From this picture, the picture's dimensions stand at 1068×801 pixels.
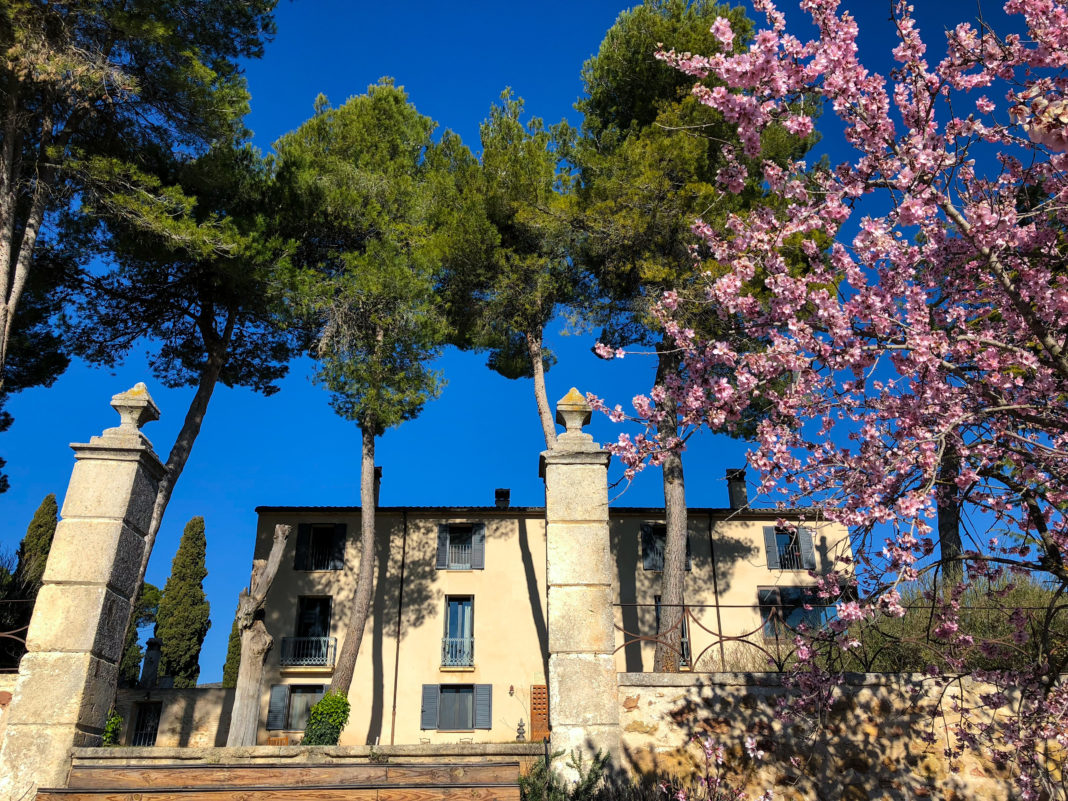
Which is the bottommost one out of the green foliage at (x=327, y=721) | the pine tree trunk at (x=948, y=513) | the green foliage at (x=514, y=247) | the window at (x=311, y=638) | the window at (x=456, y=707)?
the green foliage at (x=327, y=721)

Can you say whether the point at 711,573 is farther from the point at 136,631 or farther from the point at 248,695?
the point at 136,631

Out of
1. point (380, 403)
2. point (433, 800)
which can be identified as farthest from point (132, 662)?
point (433, 800)

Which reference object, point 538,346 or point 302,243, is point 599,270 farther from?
point 302,243

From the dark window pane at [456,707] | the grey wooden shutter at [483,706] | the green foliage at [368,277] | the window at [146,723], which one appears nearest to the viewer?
the green foliage at [368,277]

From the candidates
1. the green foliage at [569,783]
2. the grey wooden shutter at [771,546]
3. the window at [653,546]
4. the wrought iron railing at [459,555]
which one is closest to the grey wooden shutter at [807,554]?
the grey wooden shutter at [771,546]

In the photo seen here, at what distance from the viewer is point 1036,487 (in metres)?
5.14

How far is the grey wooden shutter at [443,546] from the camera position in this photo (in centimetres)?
2277

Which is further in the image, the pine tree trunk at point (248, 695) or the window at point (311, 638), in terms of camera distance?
the window at point (311, 638)

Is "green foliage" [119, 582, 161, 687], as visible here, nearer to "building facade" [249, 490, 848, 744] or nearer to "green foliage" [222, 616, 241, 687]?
"green foliage" [222, 616, 241, 687]

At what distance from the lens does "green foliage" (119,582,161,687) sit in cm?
2928

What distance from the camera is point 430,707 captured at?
2116 cm

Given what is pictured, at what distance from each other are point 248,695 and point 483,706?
1198cm

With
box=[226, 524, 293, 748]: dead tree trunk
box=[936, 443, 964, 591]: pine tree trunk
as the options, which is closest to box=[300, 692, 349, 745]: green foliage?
box=[226, 524, 293, 748]: dead tree trunk

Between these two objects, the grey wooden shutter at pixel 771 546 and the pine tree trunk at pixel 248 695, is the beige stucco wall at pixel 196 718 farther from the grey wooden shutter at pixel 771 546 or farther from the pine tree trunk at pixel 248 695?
the grey wooden shutter at pixel 771 546
